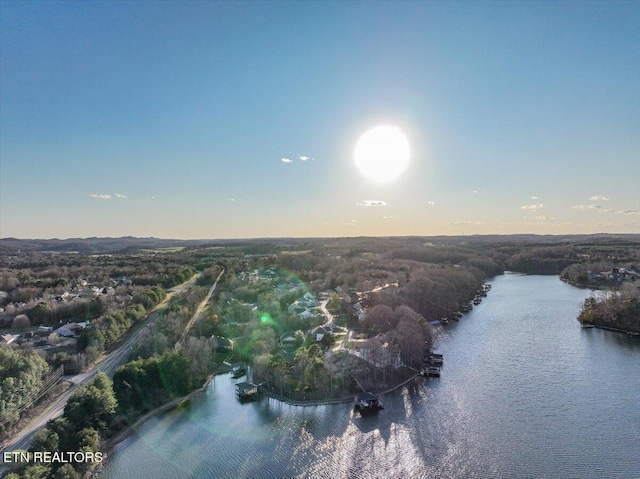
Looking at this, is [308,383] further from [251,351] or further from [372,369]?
[251,351]

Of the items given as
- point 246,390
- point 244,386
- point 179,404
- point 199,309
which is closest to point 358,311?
point 199,309

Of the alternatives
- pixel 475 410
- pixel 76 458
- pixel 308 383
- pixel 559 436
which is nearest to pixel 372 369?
pixel 308 383

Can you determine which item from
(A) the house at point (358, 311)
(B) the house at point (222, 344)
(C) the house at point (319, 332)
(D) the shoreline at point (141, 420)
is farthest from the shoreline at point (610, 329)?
(D) the shoreline at point (141, 420)

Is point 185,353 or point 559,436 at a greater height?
point 185,353

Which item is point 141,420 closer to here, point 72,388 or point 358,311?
point 72,388

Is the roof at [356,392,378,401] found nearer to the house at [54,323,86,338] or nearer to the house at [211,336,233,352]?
the house at [211,336,233,352]
